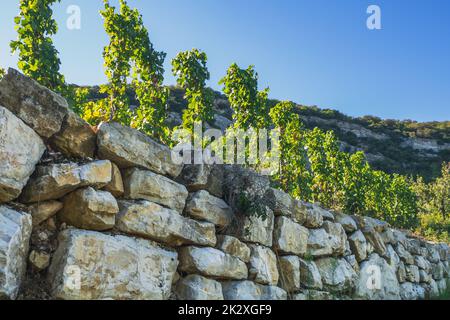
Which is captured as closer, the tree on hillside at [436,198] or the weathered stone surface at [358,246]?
the weathered stone surface at [358,246]

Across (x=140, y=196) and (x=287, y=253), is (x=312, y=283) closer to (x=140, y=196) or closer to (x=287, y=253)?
(x=287, y=253)

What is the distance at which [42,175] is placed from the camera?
16.8 feet

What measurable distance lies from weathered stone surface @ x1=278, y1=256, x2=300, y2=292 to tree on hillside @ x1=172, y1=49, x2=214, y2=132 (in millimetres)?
3242

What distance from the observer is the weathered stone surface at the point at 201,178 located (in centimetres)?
706

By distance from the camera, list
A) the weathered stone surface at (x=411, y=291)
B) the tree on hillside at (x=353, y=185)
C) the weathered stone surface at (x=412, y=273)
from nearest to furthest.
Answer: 1. the weathered stone surface at (x=411, y=291)
2. the weathered stone surface at (x=412, y=273)
3. the tree on hillside at (x=353, y=185)

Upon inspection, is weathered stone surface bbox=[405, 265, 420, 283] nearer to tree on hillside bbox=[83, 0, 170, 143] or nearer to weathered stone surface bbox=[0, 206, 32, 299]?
tree on hillside bbox=[83, 0, 170, 143]

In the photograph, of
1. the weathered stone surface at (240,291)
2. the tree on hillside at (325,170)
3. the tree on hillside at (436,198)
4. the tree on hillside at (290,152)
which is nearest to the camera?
the weathered stone surface at (240,291)

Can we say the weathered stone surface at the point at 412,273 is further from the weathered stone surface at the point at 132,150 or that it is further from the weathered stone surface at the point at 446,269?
the weathered stone surface at the point at 132,150

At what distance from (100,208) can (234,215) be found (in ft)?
9.16

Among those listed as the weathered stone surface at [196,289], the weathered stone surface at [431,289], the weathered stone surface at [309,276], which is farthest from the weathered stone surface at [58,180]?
the weathered stone surface at [431,289]

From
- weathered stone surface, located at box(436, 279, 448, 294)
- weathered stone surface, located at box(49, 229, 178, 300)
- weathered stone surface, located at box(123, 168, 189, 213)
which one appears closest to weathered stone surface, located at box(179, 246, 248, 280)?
weathered stone surface, located at box(49, 229, 178, 300)

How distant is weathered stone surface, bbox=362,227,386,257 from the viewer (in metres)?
12.0

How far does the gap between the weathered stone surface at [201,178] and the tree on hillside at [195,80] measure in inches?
60.7
